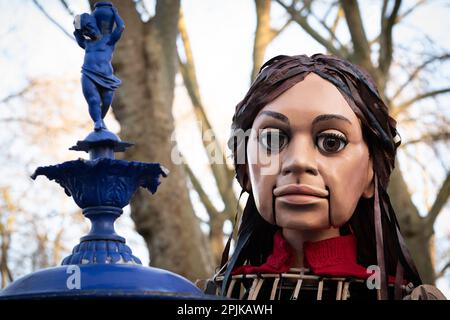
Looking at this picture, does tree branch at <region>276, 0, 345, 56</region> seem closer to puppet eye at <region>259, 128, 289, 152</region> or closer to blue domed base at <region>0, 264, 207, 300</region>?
puppet eye at <region>259, 128, 289, 152</region>

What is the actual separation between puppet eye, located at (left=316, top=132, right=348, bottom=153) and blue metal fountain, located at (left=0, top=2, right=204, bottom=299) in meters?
0.62

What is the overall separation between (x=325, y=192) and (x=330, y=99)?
34 centimetres

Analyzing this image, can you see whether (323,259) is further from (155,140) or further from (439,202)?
(439,202)

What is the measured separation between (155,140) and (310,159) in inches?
138

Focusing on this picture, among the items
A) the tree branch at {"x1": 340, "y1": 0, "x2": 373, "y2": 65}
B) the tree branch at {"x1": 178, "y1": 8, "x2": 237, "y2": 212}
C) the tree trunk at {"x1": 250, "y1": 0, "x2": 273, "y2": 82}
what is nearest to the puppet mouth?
the tree branch at {"x1": 340, "y1": 0, "x2": 373, "y2": 65}

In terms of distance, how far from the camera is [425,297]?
3.53m

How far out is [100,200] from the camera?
136 inches

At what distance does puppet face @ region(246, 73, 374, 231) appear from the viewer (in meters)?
3.77

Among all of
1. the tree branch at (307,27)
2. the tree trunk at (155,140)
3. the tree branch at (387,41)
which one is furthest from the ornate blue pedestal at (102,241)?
the tree branch at (307,27)

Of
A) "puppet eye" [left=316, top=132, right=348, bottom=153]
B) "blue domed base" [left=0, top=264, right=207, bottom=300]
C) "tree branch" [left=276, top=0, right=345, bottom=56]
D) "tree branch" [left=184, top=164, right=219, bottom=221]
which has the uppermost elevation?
"tree branch" [left=276, top=0, right=345, bottom=56]
